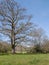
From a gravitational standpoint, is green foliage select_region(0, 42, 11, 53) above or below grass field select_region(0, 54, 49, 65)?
above

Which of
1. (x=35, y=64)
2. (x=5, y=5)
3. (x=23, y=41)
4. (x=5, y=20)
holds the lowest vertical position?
(x=35, y=64)

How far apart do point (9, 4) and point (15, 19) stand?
3.20m

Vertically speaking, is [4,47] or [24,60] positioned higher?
[4,47]

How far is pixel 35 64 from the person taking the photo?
1319 centimetres

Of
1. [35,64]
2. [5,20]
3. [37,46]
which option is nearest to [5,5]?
[5,20]

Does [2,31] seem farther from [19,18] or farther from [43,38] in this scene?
[43,38]

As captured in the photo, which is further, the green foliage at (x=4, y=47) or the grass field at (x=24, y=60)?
the green foliage at (x=4, y=47)

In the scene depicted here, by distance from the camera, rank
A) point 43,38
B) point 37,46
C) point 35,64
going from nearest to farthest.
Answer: point 35,64, point 37,46, point 43,38

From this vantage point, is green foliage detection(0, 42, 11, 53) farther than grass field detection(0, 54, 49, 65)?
Yes

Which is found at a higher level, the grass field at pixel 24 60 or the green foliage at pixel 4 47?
the green foliage at pixel 4 47

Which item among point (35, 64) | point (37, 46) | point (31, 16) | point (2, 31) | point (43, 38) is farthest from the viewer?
point (43, 38)

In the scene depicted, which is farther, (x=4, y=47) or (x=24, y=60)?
(x=4, y=47)

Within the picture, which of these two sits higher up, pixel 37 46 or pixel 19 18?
pixel 19 18

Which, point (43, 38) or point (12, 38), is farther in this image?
point (43, 38)
